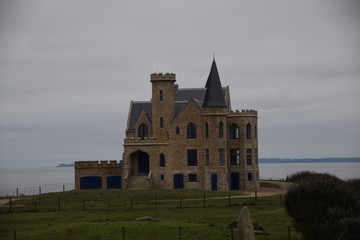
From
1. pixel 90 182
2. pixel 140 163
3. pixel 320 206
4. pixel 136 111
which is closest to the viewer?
pixel 320 206

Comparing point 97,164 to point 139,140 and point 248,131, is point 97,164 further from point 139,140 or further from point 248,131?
point 248,131

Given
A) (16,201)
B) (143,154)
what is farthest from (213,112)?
(16,201)

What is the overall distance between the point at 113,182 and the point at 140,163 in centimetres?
333

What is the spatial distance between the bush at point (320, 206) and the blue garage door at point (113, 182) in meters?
38.0

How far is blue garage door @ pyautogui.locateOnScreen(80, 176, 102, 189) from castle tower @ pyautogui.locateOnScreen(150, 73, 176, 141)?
7.51 metres

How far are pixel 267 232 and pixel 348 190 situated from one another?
5229 mm

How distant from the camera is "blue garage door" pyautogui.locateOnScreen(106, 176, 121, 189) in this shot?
68938 mm

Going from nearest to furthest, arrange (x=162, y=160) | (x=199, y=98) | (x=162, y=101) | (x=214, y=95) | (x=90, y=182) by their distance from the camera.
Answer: (x=214, y=95)
(x=162, y=160)
(x=162, y=101)
(x=90, y=182)
(x=199, y=98)

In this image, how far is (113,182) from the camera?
2717 inches

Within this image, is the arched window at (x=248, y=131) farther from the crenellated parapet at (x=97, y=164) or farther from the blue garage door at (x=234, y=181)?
the crenellated parapet at (x=97, y=164)

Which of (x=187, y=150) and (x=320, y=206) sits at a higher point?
(x=187, y=150)

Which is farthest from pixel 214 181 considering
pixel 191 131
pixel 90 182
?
pixel 90 182

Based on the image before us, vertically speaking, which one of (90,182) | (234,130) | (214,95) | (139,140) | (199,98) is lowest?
(90,182)

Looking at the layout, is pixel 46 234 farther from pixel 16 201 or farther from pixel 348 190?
pixel 16 201
